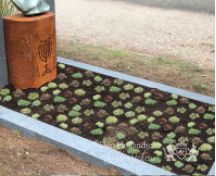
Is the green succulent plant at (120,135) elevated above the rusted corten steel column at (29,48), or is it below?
below

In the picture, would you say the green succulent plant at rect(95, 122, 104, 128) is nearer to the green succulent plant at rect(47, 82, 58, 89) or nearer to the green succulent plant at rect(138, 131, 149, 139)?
the green succulent plant at rect(138, 131, 149, 139)

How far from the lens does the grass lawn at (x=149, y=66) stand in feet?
15.6

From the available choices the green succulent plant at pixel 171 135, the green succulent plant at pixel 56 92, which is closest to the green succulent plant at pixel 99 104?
the green succulent plant at pixel 56 92

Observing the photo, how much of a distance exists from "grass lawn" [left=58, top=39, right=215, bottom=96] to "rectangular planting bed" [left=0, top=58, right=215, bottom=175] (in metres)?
0.38

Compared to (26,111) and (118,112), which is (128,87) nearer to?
(118,112)

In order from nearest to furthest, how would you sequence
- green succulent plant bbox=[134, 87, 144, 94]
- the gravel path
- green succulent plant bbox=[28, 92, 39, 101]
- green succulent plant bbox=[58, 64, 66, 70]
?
green succulent plant bbox=[28, 92, 39, 101] < green succulent plant bbox=[134, 87, 144, 94] < green succulent plant bbox=[58, 64, 66, 70] < the gravel path

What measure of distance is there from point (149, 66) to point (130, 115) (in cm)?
148

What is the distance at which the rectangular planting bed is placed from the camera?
329 cm

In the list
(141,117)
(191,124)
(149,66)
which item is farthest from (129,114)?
(149,66)

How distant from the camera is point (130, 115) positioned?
12.7ft

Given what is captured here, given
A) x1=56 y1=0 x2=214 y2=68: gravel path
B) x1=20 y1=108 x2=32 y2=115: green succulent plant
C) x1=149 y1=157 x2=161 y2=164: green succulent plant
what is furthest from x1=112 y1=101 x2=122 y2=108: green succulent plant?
x1=56 y1=0 x2=214 y2=68: gravel path

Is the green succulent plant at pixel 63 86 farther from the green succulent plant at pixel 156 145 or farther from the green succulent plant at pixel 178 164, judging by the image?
the green succulent plant at pixel 178 164

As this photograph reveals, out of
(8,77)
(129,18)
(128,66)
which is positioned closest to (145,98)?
(128,66)

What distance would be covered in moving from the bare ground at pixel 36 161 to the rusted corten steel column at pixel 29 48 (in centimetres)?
88
